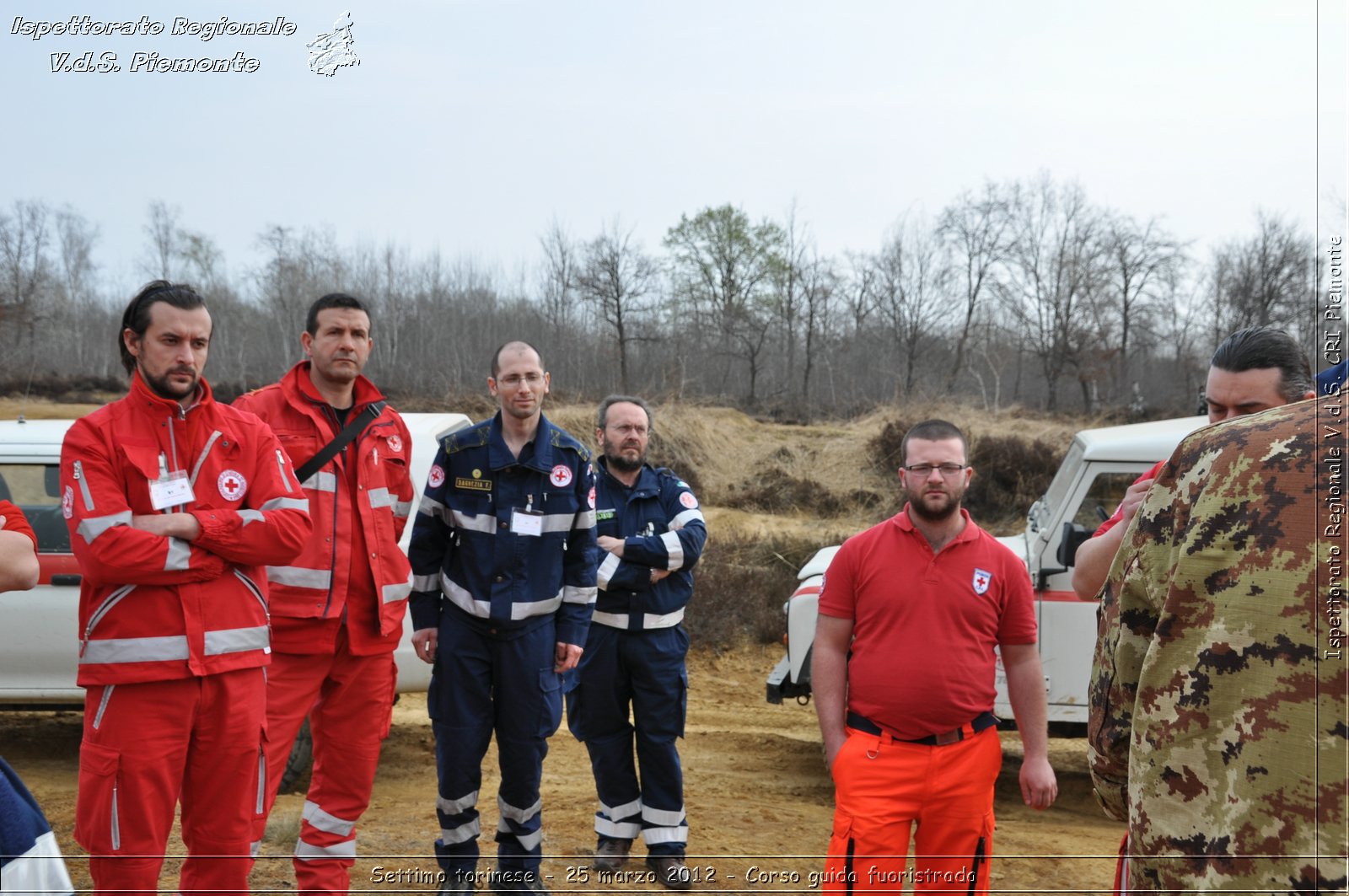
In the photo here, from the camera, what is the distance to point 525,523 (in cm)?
425

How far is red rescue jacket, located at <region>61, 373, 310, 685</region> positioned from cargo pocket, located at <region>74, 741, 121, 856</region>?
23cm

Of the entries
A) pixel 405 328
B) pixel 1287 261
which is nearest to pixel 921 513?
pixel 1287 261

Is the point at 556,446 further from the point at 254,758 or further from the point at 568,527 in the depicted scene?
the point at 254,758

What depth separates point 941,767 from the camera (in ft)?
10.5

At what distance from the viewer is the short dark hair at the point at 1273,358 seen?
2961 millimetres

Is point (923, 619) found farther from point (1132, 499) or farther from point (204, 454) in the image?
point (204, 454)

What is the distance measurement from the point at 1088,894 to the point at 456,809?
3.00m

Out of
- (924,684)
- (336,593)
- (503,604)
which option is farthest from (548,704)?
(924,684)

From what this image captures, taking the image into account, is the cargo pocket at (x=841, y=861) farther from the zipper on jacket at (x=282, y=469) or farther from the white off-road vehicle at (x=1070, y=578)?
the white off-road vehicle at (x=1070, y=578)

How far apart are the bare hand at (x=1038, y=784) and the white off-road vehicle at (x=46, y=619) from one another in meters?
3.72

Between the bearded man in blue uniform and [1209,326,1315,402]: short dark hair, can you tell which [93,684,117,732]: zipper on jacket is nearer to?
the bearded man in blue uniform

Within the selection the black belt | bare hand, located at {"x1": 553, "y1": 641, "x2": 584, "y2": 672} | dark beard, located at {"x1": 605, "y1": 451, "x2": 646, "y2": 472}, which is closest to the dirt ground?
bare hand, located at {"x1": 553, "y1": 641, "x2": 584, "y2": 672}

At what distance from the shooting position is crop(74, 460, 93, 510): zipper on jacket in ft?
10.1

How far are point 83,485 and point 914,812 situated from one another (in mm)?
2793
